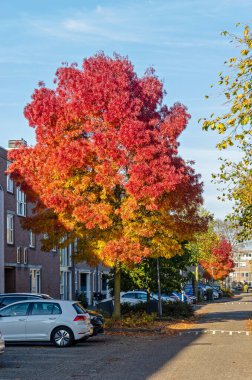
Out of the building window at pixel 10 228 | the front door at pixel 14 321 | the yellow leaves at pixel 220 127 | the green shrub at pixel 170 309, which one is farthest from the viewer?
the building window at pixel 10 228

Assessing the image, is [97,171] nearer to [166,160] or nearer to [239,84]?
[166,160]

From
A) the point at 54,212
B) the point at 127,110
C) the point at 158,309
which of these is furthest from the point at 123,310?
the point at 127,110

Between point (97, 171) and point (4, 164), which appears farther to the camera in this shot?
point (4, 164)

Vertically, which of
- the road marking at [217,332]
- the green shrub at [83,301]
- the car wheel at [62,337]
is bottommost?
the road marking at [217,332]

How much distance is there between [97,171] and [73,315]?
7.03 meters

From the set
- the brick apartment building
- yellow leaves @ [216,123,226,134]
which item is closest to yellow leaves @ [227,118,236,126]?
yellow leaves @ [216,123,226,134]

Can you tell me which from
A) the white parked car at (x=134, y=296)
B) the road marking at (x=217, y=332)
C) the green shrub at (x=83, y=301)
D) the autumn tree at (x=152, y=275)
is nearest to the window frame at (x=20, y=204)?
the green shrub at (x=83, y=301)

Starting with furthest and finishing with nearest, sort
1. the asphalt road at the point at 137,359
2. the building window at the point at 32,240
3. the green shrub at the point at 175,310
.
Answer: the building window at the point at 32,240 → the green shrub at the point at 175,310 → the asphalt road at the point at 137,359

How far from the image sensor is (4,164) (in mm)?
40312

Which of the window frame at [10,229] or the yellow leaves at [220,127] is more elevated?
the window frame at [10,229]

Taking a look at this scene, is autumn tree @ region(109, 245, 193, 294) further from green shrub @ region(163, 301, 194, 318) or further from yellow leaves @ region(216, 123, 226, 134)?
yellow leaves @ region(216, 123, 226, 134)

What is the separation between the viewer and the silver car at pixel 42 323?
21688 mm

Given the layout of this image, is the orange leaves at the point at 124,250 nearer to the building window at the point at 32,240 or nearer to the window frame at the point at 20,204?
the window frame at the point at 20,204

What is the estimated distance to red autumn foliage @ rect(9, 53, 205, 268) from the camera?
27.1m
